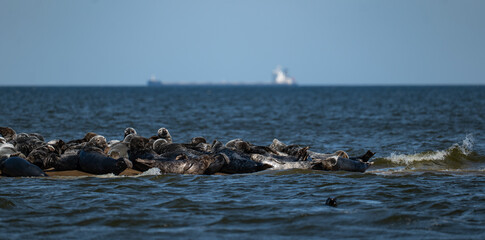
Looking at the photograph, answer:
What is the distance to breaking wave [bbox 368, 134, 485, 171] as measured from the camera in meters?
15.9

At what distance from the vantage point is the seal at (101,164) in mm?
13672

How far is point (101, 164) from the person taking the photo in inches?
540

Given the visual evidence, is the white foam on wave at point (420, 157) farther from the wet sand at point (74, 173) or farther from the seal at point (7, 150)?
the seal at point (7, 150)

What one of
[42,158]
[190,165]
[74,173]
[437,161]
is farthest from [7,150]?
[437,161]

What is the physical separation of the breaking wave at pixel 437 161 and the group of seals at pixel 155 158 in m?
1.18

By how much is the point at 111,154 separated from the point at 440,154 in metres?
9.25

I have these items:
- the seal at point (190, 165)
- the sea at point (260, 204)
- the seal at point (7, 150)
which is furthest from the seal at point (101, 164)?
the seal at point (7, 150)

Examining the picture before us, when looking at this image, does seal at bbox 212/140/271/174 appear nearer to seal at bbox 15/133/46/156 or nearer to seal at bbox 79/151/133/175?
seal at bbox 79/151/133/175

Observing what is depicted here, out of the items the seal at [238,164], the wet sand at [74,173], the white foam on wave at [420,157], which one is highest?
the seal at [238,164]

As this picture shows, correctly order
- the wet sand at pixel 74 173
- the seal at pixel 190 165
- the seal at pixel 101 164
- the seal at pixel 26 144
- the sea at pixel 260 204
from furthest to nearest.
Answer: the seal at pixel 26 144, the seal at pixel 190 165, the wet sand at pixel 74 173, the seal at pixel 101 164, the sea at pixel 260 204

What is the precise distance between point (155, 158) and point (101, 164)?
4.19ft

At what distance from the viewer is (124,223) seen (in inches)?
372

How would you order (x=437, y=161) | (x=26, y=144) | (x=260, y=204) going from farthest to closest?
(x=437, y=161)
(x=26, y=144)
(x=260, y=204)

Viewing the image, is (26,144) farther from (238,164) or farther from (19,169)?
(238,164)
